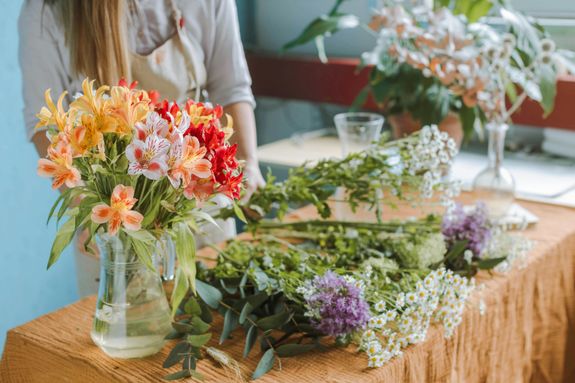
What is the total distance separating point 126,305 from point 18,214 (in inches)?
65.4

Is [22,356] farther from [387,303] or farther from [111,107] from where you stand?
[387,303]

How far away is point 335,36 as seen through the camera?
3074mm

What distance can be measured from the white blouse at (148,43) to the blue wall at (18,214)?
96 centimetres

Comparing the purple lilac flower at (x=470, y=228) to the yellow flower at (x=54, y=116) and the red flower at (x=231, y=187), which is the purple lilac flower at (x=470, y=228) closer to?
the red flower at (x=231, y=187)

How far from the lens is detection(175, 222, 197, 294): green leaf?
100 centimetres

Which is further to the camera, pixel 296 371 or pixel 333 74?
pixel 333 74

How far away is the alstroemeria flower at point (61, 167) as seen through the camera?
944 mm

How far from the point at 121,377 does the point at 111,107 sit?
0.38 metres

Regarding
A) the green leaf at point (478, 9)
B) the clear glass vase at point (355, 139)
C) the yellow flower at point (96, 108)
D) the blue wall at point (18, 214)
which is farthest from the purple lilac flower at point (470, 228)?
the blue wall at point (18, 214)

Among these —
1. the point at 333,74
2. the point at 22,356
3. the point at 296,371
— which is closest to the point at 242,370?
the point at 296,371

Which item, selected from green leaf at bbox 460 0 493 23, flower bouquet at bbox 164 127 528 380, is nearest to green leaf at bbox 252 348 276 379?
flower bouquet at bbox 164 127 528 380

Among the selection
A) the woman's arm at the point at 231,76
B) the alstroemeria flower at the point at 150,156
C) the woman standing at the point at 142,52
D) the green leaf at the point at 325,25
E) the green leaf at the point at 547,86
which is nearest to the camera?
the alstroemeria flower at the point at 150,156

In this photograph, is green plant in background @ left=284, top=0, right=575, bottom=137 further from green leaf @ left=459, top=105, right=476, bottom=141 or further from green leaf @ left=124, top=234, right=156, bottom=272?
green leaf @ left=124, top=234, right=156, bottom=272

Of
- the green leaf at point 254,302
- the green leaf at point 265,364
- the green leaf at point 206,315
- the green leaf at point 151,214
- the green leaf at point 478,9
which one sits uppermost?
the green leaf at point 478,9
